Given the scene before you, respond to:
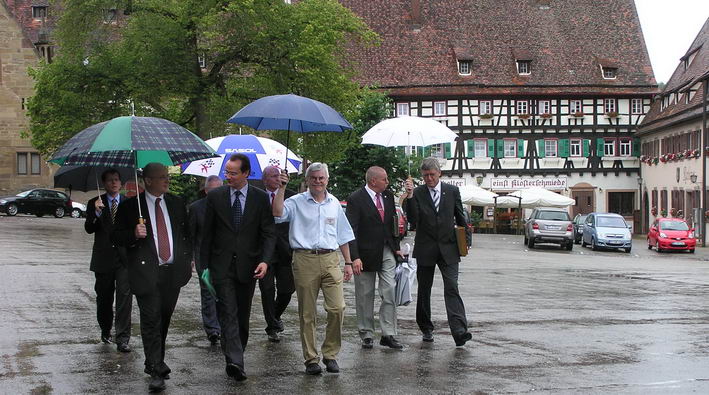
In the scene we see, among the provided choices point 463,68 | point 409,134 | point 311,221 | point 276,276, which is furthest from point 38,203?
point 311,221

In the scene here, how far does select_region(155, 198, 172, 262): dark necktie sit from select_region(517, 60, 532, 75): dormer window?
57.2 m

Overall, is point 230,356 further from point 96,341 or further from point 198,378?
point 96,341

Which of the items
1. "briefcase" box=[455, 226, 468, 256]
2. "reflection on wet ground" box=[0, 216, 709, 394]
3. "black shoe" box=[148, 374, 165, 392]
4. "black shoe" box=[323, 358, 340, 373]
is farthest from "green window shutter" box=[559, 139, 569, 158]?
"black shoe" box=[148, 374, 165, 392]

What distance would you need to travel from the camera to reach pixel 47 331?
11.3 m

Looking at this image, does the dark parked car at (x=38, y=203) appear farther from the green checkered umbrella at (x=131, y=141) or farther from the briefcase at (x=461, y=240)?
the green checkered umbrella at (x=131, y=141)

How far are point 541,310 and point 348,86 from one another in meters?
26.3

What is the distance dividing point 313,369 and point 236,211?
4.78ft

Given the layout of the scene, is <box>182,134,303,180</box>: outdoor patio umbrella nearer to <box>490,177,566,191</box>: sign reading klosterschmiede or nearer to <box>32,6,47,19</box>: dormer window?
<box>490,177,566,191</box>: sign reading klosterschmiede

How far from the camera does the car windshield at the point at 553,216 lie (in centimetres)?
4125

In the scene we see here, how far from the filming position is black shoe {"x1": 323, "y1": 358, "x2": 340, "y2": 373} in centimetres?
905

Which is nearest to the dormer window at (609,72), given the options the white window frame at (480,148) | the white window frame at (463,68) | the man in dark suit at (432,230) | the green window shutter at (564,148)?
the green window shutter at (564,148)

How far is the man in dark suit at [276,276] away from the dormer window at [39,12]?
199 feet

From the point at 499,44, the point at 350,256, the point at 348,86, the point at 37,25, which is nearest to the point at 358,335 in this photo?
the point at 350,256

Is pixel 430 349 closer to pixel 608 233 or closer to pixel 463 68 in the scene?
pixel 608 233
